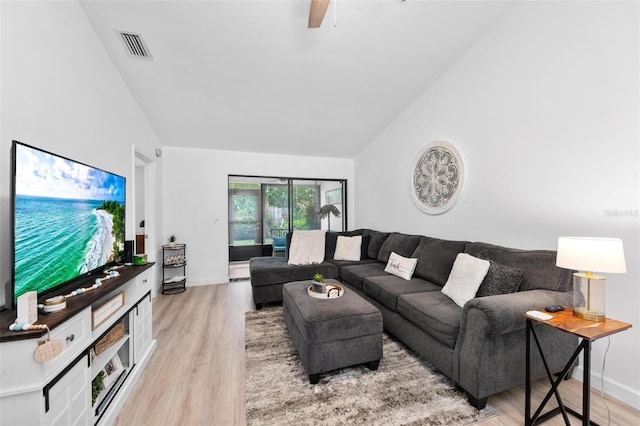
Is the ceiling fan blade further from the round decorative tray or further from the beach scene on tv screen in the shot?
the round decorative tray

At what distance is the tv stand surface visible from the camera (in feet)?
3.34

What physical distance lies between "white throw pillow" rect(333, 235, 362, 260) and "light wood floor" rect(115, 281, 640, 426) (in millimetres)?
1802

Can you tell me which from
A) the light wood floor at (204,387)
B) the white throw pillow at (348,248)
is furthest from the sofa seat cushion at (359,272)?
the light wood floor at (204,387)

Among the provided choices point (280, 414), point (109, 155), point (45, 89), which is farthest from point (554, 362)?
point (109, 155)

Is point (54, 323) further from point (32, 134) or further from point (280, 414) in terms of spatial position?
point (280, 414)

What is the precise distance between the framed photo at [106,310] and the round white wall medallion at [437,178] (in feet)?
10.8

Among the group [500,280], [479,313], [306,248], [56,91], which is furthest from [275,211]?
[479,313]

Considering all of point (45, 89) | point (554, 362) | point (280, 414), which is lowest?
point (280, 414)

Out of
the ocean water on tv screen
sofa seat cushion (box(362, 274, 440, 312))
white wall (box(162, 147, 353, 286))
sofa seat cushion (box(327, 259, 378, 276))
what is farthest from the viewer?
white wall (box(162, 147, 353, 286))

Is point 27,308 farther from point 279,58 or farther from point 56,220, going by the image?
Answer: point 279,58

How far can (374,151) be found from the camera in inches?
187

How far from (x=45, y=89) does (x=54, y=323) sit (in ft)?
4.80

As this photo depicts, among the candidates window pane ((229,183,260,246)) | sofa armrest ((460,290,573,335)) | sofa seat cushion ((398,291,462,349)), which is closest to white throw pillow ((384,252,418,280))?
sofa seat cushion ((398,291,462,349))

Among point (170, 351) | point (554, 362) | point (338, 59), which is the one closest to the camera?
point (554, 362)
